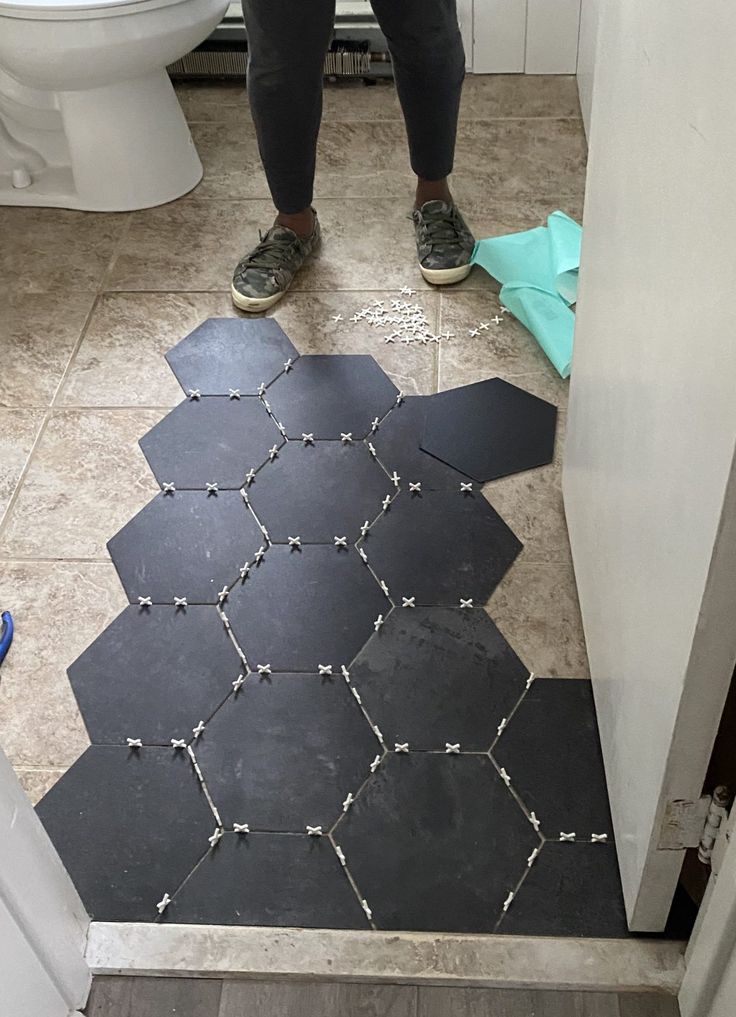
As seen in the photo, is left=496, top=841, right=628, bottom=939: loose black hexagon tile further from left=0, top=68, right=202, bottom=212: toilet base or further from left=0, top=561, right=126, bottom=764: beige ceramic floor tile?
left=0, top=68, right=202, bottom=212: toilet base

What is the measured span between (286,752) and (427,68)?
3.69 ft

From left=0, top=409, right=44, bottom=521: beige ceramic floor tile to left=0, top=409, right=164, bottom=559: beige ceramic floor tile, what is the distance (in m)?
0.02

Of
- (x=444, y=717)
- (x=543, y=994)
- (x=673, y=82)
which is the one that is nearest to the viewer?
(x=673, y=82)

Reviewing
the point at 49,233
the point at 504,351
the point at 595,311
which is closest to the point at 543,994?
the point at 595,311

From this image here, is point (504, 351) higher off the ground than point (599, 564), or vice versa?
point (599, 564)

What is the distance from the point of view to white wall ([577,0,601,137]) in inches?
80.6

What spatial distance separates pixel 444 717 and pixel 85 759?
436 millimetres

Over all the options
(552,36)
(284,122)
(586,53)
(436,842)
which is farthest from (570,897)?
(552,36)

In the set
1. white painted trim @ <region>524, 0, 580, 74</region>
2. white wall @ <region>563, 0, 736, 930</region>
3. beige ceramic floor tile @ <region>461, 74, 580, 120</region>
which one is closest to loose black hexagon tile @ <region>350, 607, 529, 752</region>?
white wall @ <region>563, 0, 736, 930</region>

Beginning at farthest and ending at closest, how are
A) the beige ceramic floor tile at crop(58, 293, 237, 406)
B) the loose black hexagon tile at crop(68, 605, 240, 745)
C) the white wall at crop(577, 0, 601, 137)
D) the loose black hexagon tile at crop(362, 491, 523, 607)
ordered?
the white wall at crop(577, 0, 601, 137) → the beige ceramic floor tile at crop(58, 293, 237, 406) → the loose black hexagon tile at crop(362, 491, 523, 607) → the loose black hexagon tile at crop(68, 605, 240, 745)

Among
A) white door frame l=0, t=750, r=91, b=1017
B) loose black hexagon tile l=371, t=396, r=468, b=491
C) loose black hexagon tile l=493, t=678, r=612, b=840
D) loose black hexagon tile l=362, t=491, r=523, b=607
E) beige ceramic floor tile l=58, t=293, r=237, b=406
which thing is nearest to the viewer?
white door frame l=0, t=750, r=91, b=1017

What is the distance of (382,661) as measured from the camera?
1281 millimetres

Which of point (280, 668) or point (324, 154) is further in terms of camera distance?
point (324, 154)

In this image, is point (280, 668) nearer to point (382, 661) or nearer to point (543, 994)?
point (382, 661)
